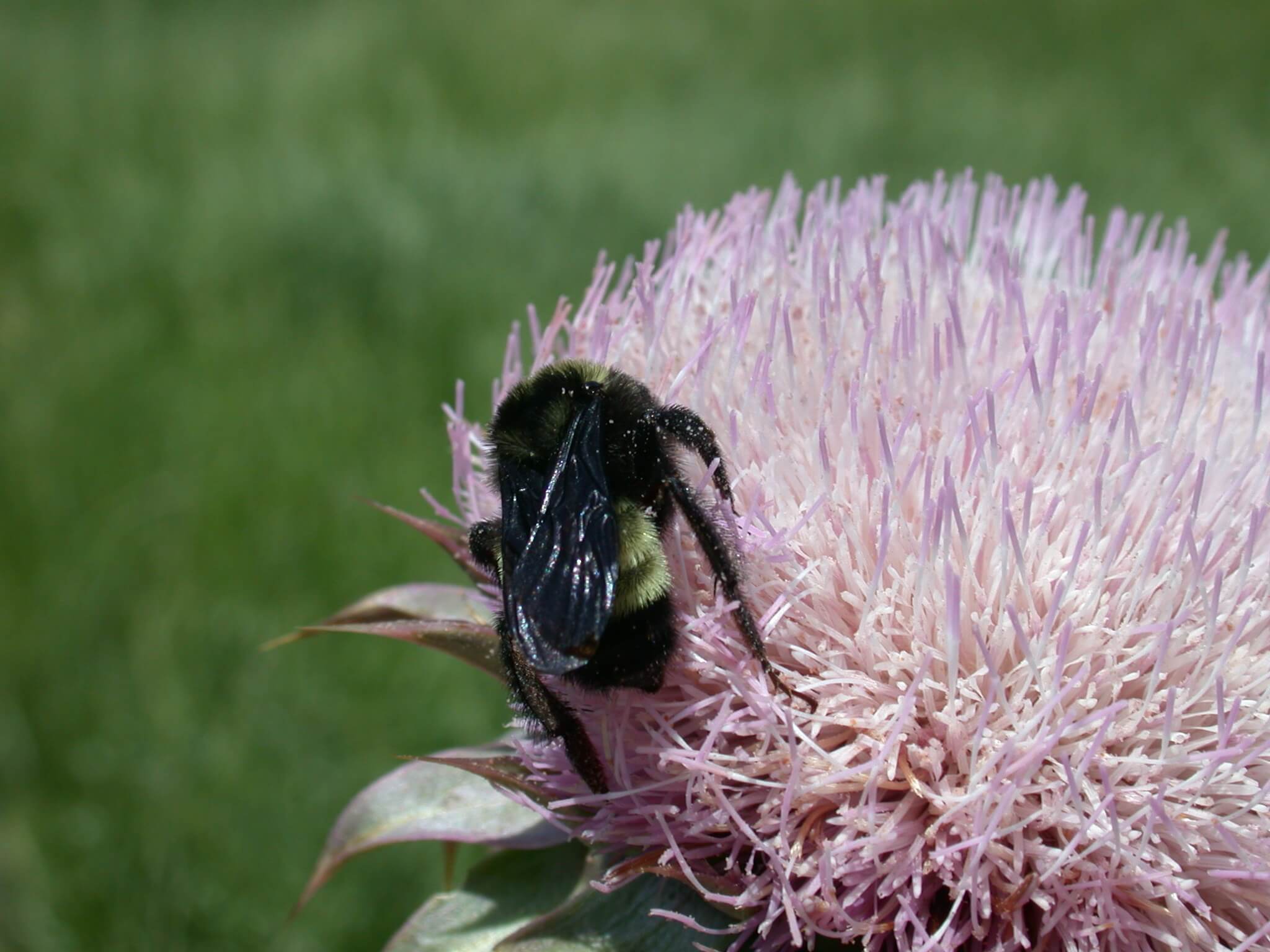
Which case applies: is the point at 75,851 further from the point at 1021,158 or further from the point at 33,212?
the point at 1021,158

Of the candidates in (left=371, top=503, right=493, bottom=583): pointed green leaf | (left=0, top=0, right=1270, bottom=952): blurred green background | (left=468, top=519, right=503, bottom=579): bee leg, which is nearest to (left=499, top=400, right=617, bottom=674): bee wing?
(left=468, top=519, right=503, bottom=579): bee leg

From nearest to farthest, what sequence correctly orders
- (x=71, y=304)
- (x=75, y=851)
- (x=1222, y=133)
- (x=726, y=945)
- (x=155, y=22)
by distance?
(x=726, y=945) → (x=75, y=851) → (x=71, y=304) → (x=1222, y=133) → (x=155, y=22)

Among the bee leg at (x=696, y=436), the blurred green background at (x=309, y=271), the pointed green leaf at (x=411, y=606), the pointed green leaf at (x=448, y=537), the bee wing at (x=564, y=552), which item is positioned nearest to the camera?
the bee wing at (x=564, y=552)

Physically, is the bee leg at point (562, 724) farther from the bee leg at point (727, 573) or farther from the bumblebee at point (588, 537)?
the bee leg at point (727, 573)

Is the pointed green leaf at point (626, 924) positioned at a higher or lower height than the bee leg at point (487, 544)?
lower

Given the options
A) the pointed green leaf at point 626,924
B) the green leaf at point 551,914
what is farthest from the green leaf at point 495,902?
the pointed green leaf at point 626,924

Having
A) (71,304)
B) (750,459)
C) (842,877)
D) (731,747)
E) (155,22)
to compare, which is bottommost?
(842,877)

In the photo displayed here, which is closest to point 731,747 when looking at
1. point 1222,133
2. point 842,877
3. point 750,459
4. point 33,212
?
point 842,877

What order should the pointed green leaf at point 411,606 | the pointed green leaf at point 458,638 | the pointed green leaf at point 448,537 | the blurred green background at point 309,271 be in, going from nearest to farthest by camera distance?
the pointed green leaf at point 458,638
the pointed green leaf at point 448,537
the pointed green leaf at point 411,606
the blurred green background at point 309,271
